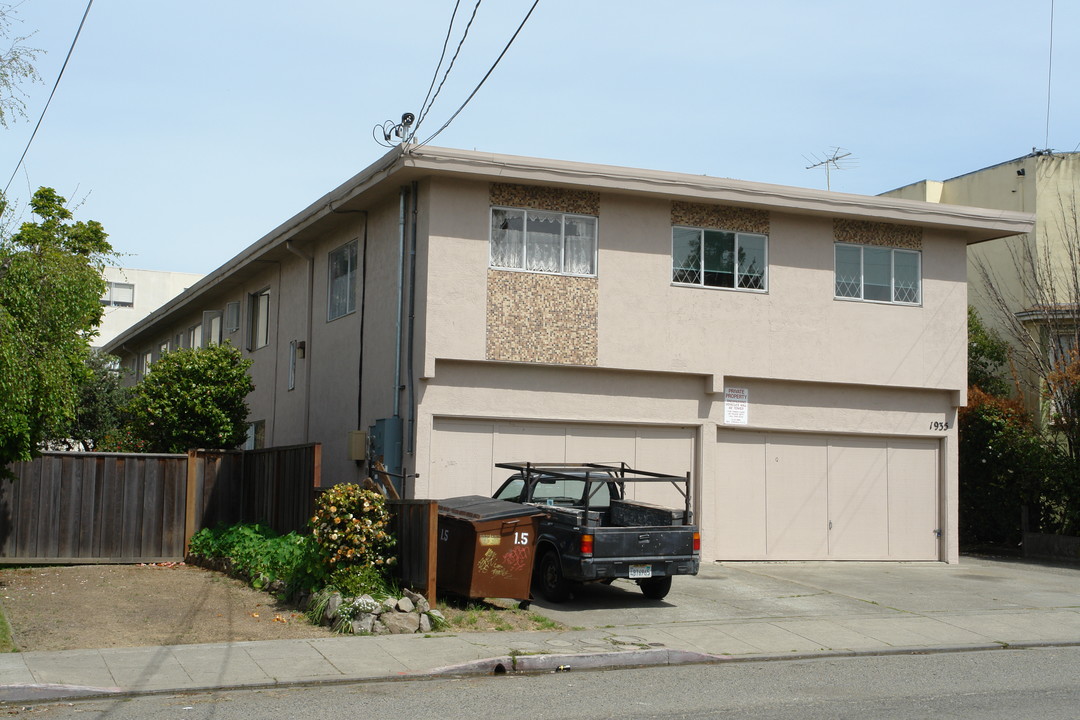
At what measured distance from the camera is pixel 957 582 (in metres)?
17.0

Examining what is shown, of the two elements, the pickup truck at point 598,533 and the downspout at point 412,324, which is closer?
the pickup truck at point 598,533

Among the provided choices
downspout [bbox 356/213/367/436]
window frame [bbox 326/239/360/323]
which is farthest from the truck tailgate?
window frame [bbox 326/239/360/323]

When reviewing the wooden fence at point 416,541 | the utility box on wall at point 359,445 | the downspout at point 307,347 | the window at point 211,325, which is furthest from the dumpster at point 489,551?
the window at point 211,325

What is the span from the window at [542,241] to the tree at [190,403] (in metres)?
5.88

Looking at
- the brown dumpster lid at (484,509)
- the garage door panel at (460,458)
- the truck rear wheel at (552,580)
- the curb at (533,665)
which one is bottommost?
the curb at (533,665)

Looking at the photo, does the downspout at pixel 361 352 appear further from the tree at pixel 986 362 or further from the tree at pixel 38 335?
the tree at pixel 986 362

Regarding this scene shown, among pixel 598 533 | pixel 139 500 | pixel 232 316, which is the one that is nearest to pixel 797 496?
pixel 598 533

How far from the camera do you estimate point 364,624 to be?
11516 millimetres

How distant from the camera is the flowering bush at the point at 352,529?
40.3 ft

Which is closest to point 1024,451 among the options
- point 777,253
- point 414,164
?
point 777,253

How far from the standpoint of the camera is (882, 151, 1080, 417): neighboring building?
76.0ft

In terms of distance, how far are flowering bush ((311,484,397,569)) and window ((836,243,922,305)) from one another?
9902 mm

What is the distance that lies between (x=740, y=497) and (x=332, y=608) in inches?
336

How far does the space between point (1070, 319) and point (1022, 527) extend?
460 cm
